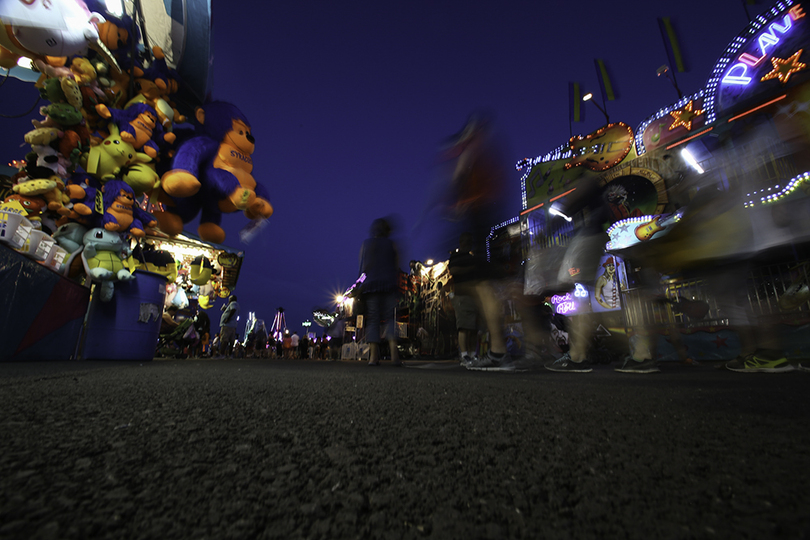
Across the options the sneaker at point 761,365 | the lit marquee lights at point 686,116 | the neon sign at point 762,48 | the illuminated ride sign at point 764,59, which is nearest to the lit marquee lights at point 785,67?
the illuminated ride sign at point 764,59

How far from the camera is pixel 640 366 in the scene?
3.01 metres

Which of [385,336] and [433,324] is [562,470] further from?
[433,324]

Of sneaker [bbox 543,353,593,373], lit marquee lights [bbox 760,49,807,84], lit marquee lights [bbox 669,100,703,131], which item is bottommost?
sneaker [bbox 543,353,593,373]

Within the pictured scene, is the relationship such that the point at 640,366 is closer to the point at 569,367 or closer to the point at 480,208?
the point at 569,367

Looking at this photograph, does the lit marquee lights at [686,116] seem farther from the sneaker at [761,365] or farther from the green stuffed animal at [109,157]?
the green stuffed animal at [109,157]

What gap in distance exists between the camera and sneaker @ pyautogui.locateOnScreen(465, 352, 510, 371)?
3235 millimetres

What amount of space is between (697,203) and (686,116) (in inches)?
309

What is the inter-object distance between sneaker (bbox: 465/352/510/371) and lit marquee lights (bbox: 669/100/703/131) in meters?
8.82

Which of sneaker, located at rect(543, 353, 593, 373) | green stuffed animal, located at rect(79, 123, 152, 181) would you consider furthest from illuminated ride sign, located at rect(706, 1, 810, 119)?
green stuffed animal, located at rect(79, 123, 152, 181)

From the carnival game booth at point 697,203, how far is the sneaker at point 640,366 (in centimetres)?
34

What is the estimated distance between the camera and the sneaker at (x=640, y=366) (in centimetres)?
296

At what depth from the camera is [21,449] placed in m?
0.59

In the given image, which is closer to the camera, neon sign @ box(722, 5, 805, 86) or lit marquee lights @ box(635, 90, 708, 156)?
neon sign @ box(722, 5, 805, 86)

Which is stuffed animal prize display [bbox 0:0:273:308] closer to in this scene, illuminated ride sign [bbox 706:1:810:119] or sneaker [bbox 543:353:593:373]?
sneaker [bbox 543:353:593:373]
